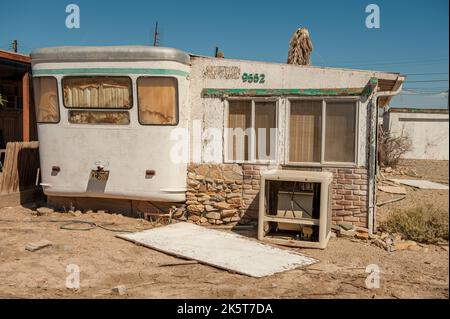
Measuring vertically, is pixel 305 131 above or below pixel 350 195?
above

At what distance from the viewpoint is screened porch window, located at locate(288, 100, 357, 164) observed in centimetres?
805

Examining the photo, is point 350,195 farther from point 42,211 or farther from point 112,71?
point 42,211

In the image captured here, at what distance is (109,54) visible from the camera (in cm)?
844

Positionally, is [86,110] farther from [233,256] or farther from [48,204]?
[233,256]

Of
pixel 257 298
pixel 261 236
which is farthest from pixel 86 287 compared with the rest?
pixel 261 236

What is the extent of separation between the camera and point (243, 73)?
8453mm

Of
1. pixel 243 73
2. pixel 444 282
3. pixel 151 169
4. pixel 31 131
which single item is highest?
pixel 243 73

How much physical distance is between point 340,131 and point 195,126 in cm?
270

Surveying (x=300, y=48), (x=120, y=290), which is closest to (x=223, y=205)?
(x=120, y=290)

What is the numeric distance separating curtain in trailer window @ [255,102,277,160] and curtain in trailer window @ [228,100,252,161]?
17 cm

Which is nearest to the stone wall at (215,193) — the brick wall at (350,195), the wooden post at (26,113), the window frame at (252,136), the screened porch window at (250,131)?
the window frame at (252,136)

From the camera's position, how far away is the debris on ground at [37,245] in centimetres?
670

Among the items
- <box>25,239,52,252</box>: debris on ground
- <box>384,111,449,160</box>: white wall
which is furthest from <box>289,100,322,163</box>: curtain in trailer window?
<box>384,111,449,160</box>: white wall

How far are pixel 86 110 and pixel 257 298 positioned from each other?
541 centimetres
